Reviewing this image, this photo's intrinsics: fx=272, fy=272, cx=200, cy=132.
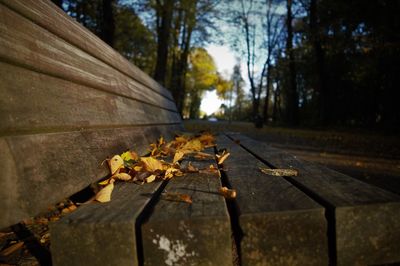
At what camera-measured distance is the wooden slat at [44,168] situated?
2.41 feet

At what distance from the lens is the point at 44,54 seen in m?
1.05

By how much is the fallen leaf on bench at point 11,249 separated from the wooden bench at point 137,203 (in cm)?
31

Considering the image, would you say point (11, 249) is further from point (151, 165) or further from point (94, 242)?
point (151, 165)

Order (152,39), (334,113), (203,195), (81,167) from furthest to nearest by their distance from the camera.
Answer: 1. (334,113)
2. (152,39)
3. (81,167)
4. (203,195)

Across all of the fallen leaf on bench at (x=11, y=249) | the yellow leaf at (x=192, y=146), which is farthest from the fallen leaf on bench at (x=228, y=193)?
the yellow leaf at (x=192, y=146)

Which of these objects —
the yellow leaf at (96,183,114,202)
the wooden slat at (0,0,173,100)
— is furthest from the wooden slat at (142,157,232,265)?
the wooden slat at (0,0,173,100)

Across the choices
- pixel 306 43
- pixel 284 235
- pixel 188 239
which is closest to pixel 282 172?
pixel 284 235

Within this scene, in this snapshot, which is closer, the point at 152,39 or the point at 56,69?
the point at 56,69

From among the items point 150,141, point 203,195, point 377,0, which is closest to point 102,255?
point 203,195

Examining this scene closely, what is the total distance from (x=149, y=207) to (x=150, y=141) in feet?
4.82

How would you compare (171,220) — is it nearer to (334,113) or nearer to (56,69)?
(56,69)

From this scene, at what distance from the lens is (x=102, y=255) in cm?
71

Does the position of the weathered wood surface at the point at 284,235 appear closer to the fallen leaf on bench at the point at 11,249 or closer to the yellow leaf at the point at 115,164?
the yellow leaf at the point at 115,164

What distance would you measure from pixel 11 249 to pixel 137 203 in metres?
0.53
